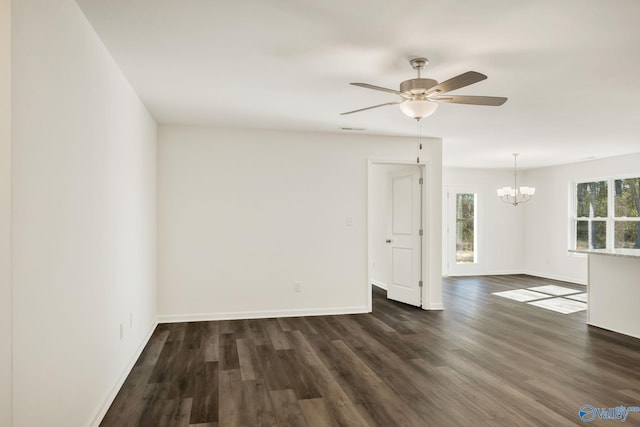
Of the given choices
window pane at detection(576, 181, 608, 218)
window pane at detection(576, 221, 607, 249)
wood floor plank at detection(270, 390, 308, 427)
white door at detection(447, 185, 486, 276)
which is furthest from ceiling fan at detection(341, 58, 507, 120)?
white door at detection(447, 185, 486, 276)

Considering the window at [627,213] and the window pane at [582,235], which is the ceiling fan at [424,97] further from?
the window pane at [582,235]

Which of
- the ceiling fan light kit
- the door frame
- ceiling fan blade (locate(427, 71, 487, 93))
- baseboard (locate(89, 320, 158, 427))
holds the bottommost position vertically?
baseboard (locate(89, 320, 158, 427))

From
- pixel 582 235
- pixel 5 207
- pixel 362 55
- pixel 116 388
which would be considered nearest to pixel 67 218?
pixel 5 207

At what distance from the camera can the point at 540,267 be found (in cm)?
896

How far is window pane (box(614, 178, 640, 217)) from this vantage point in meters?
7.09

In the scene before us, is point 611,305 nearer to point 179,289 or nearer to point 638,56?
point 638,56

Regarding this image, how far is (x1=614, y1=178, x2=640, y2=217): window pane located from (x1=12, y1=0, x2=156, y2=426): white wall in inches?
313

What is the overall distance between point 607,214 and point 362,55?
700cm

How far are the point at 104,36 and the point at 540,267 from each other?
361 inches

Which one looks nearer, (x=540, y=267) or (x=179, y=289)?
(x=179, y=289)

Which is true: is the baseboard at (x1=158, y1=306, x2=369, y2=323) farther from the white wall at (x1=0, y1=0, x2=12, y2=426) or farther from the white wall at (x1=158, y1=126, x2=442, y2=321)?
the white wall at (x1=0, y1=0, x2=12, y2=426)

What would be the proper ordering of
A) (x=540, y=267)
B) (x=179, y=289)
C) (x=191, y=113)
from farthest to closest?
1. (x=540, y=267)
2. (x=179, y=289)
3. (x=191, y=113)

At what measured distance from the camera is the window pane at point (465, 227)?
916 centimetres

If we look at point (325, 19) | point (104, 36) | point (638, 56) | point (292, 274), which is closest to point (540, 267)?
point (292, 274)
